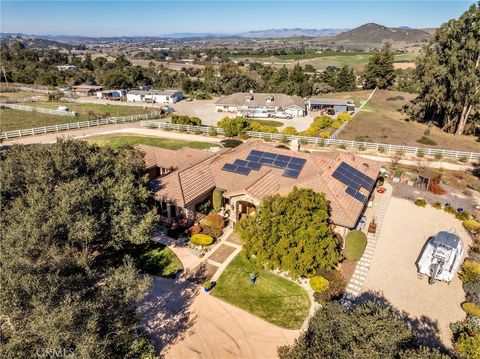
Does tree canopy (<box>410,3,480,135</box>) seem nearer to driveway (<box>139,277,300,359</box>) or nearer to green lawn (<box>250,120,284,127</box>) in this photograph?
green lawn (<box>250,120,284,127</box>)

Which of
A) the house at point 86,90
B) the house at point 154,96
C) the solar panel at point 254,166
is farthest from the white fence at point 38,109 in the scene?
the solar panel at point 254,166

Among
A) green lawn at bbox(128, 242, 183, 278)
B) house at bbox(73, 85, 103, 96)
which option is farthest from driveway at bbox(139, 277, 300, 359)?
house at bbox(73, 85, 103, 96)

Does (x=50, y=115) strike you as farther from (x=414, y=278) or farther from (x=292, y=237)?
(x=414, y=278)

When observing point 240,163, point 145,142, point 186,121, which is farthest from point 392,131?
point 145,142

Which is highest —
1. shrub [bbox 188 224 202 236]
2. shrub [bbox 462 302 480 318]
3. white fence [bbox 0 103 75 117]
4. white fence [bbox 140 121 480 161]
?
white fence [bbox 140 121 480 161]

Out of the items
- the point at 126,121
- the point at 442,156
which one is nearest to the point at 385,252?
the point at 442,156

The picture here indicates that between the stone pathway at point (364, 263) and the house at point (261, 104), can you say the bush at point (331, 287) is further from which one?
the house at point (261, 104)

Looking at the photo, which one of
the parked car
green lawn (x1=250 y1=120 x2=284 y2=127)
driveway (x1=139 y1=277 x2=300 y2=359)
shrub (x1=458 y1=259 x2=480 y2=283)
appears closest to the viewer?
driveway (x1=139 y1=277 x2=300 y2=359)
